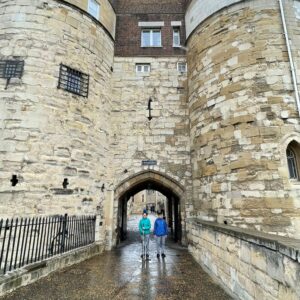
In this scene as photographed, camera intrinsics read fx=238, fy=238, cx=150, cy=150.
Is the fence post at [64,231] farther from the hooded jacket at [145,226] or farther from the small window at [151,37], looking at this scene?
the small window at [151,37]

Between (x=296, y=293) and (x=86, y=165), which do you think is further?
(x=86, y=165)

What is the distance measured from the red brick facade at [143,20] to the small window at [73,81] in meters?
3.16

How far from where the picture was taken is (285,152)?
6.63m

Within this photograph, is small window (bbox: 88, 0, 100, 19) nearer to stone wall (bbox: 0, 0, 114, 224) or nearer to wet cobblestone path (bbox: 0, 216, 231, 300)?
stone wall (bbox: 0, 0, 114, 224)

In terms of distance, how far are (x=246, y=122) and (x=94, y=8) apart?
25.1ft

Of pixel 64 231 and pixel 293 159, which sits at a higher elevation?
Result: pixel 293 159

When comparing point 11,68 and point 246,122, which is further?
point 11,68

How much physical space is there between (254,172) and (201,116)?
2.94m

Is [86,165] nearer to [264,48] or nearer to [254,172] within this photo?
[254,172]

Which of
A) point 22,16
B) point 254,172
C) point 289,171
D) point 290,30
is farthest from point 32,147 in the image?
point 290,30

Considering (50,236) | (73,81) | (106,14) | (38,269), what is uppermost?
(106,14)

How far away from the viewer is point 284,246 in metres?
2.94

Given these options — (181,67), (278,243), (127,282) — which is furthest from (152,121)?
(278,243)

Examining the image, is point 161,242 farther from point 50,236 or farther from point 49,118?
point 49,118
